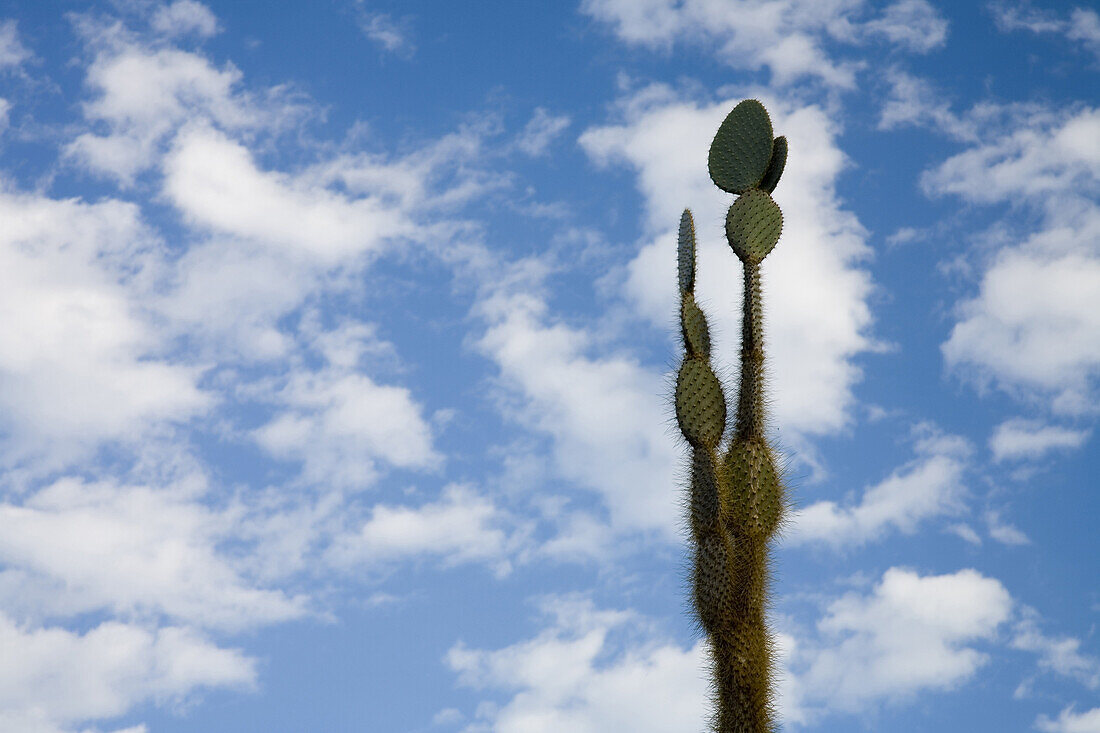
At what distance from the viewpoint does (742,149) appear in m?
7.79

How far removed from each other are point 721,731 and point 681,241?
2948mm

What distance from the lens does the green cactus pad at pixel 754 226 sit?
24.2 ft

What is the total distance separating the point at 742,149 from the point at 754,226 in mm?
638

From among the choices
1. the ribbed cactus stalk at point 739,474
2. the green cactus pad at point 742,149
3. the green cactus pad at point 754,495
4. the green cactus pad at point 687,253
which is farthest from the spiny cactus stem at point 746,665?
the green cactus pad at point 742,149

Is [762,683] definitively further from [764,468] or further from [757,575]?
[764,468]

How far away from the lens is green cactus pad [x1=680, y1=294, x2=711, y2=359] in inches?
286

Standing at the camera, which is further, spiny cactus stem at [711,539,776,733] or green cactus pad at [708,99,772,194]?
green cactus pad at [708,99,772,194]

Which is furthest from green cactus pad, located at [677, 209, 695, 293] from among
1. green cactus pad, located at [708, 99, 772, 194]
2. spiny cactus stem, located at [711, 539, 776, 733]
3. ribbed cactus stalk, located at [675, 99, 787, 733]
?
spiny cactus stem, located at [711, 539, 776, 733]

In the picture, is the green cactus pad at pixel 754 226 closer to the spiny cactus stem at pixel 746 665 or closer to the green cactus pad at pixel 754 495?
the green cactus pad at pixel 754 495

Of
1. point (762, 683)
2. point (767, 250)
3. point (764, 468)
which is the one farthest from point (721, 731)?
point (767, 250)

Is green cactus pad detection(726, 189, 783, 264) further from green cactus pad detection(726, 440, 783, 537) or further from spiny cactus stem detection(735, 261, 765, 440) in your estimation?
green cactus pad detection(726, 440, 783, 537)

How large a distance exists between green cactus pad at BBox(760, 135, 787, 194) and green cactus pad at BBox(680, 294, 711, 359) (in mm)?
977

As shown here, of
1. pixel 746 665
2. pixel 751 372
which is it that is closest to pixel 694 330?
pixel 751 372

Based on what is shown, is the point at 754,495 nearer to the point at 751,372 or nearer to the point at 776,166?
the point at 751,372
